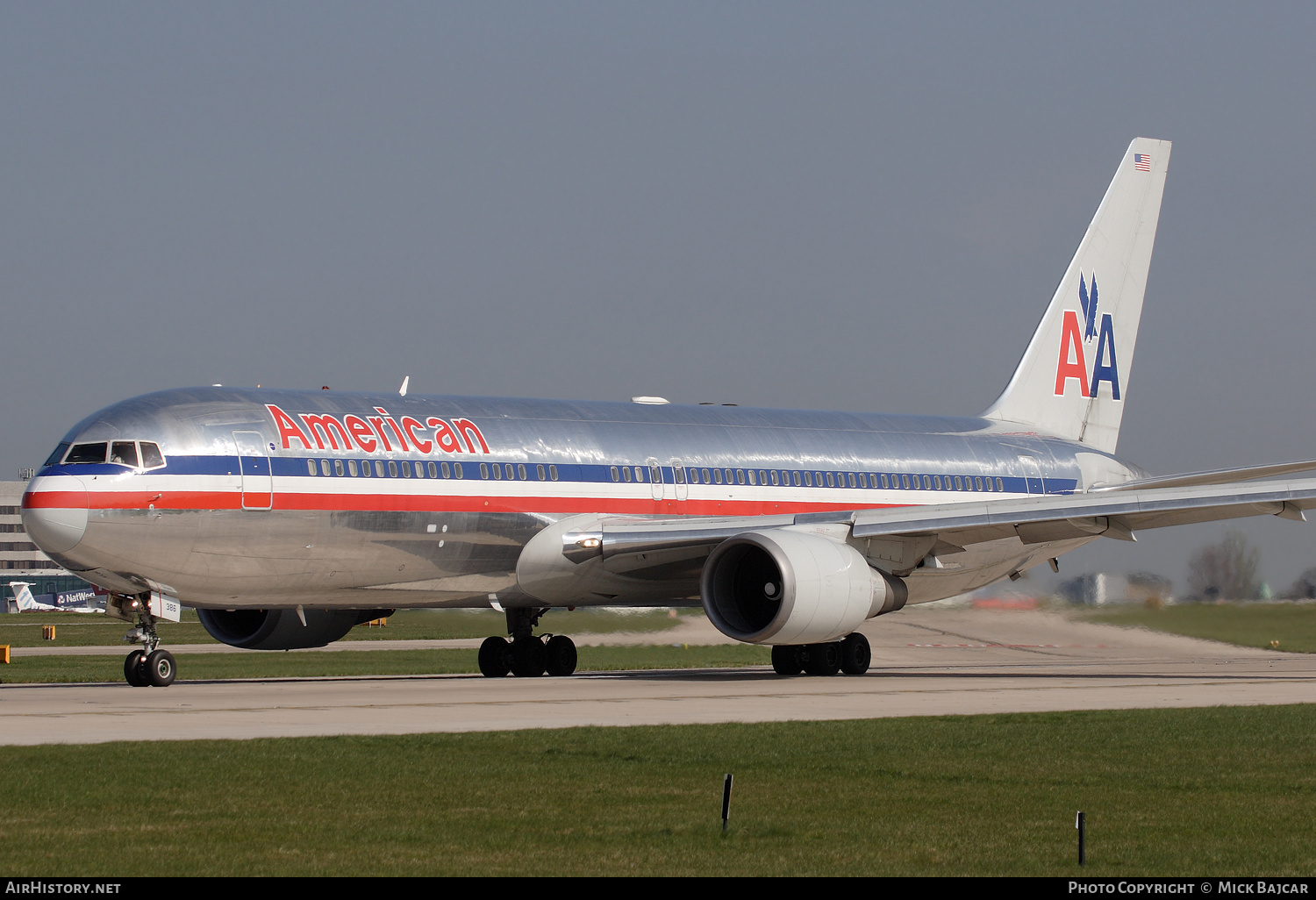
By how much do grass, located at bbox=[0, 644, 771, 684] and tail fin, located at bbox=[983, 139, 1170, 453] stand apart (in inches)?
311

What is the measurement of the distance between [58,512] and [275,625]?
18.7 feet

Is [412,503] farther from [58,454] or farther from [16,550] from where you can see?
[16,550]

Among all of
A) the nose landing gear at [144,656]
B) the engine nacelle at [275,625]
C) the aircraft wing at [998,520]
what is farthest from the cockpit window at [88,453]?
the aircraft wing at [998,520]

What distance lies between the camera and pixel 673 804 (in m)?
10.9

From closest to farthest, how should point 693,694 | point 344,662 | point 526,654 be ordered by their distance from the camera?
point 693,694 → point 526,654 → point 344,662

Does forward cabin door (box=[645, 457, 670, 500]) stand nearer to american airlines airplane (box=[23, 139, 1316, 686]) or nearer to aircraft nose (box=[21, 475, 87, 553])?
american airlines airplane (box=[23, 139, 1316, 686])

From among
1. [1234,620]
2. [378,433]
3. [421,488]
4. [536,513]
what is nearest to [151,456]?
[378,433]

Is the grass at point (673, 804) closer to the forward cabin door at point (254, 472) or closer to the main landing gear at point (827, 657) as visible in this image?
the forward cabin door at point (254, 472)

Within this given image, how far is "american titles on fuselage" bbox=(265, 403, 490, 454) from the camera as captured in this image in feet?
74.9

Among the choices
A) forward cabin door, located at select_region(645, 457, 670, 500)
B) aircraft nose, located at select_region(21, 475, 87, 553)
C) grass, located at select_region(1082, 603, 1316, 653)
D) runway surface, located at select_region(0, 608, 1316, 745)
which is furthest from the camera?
grass, located at select_region(1082, 603, 1316, 653)

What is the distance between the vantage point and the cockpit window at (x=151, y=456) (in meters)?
21.5

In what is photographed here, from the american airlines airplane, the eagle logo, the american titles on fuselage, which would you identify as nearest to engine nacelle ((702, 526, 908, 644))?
the american airlines airplane

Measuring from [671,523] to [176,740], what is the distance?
11815 millimetres

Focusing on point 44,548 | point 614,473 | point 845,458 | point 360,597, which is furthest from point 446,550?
point 845,458
